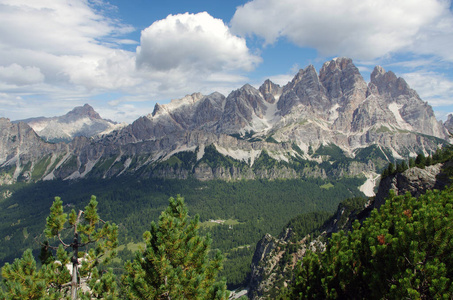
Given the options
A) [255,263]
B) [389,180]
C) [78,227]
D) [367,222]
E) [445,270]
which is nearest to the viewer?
[445,270]

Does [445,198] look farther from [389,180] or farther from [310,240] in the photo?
[310,240]

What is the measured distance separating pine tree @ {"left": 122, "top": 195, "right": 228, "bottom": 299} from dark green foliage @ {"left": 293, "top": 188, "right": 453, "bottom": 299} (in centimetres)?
1006

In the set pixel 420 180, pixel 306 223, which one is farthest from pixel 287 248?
pixel 420 180

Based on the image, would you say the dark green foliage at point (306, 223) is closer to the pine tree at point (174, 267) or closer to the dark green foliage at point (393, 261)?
the dark green foliage at point (393, 261)


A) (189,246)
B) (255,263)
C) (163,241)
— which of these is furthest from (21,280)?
(255,263)

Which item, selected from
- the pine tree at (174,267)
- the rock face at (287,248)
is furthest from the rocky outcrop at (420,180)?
the pine tree at (174,267)

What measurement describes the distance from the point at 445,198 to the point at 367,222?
283 inches

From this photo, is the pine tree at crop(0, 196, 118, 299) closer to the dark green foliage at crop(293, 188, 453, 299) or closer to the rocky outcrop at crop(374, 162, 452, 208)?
the dark green foliage at crop(293, 188, 453, 299)

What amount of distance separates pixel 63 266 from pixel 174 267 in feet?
23.5

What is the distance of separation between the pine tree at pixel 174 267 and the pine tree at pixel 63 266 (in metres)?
2.18

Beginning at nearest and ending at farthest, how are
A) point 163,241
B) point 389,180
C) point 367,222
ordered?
point 163,241 < point 367,222 < point 389,180

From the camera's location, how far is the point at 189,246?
61.1 ft

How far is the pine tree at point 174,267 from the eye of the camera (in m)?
16.6

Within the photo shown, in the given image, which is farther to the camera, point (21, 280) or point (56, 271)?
point (56, 271)
